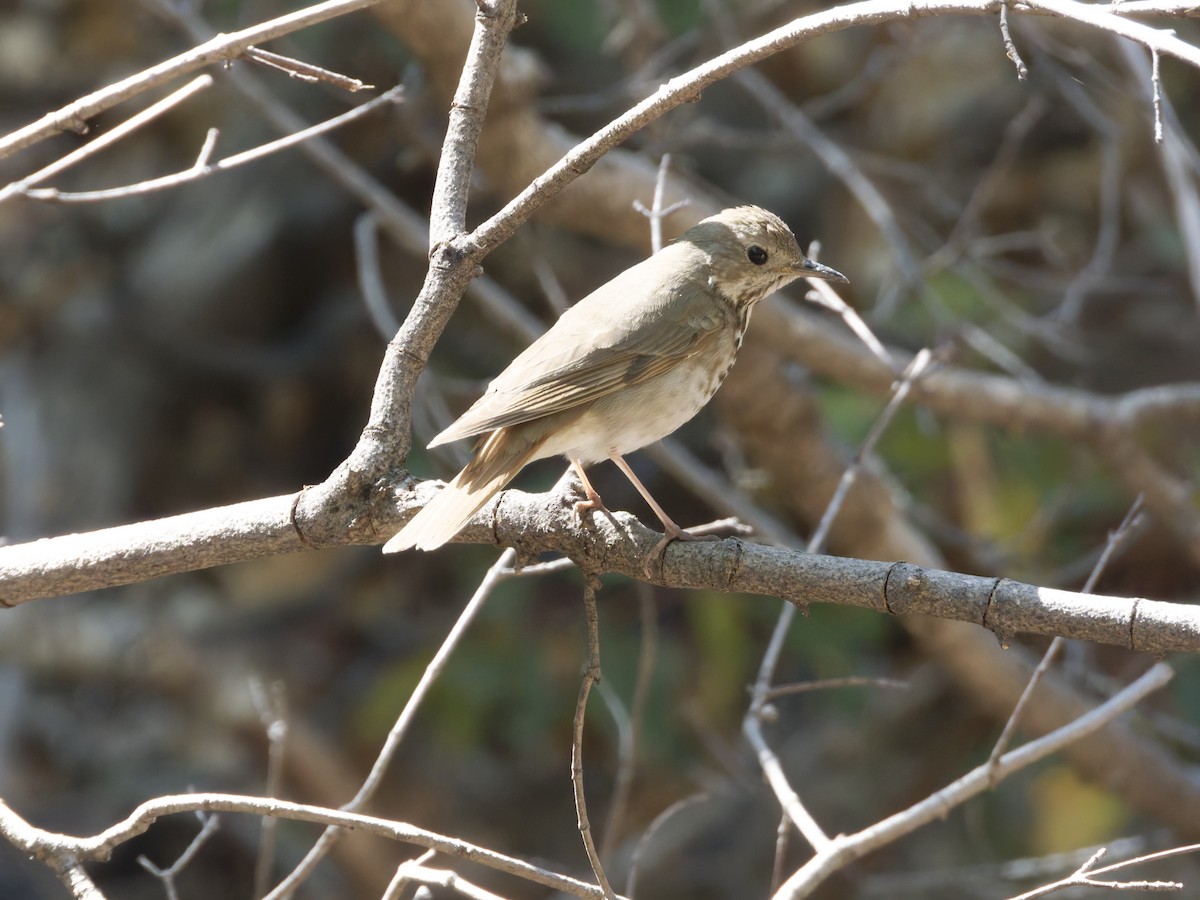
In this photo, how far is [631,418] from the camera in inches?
131

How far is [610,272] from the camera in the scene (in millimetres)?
6680

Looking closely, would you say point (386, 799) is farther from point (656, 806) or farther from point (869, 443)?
point (869, 443)

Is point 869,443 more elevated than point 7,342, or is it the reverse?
point 7,342

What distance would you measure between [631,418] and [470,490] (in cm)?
84

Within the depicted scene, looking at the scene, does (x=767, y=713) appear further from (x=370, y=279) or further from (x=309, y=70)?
(x=370, y=279)

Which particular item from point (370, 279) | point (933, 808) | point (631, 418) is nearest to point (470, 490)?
point (631, 418)

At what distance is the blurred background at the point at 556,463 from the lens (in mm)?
4992

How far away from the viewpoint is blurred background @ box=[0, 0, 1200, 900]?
499 centimetres

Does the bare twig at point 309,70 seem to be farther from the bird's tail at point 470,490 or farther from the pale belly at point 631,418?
the pale belly at point 631,418

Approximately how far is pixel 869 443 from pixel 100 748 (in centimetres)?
439

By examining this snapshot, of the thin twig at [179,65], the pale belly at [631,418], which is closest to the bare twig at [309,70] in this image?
the thin twig at [179,65]

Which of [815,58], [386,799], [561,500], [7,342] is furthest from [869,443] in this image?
[7,342]

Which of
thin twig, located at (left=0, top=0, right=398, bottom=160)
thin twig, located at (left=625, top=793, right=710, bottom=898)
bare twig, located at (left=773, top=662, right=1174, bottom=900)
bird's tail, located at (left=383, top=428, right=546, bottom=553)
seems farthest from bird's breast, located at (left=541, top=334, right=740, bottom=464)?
thin twig, located at (left=0, top=0, right=398, bottom=160)

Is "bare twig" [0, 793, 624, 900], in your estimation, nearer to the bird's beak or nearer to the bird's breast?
the bird's breast
